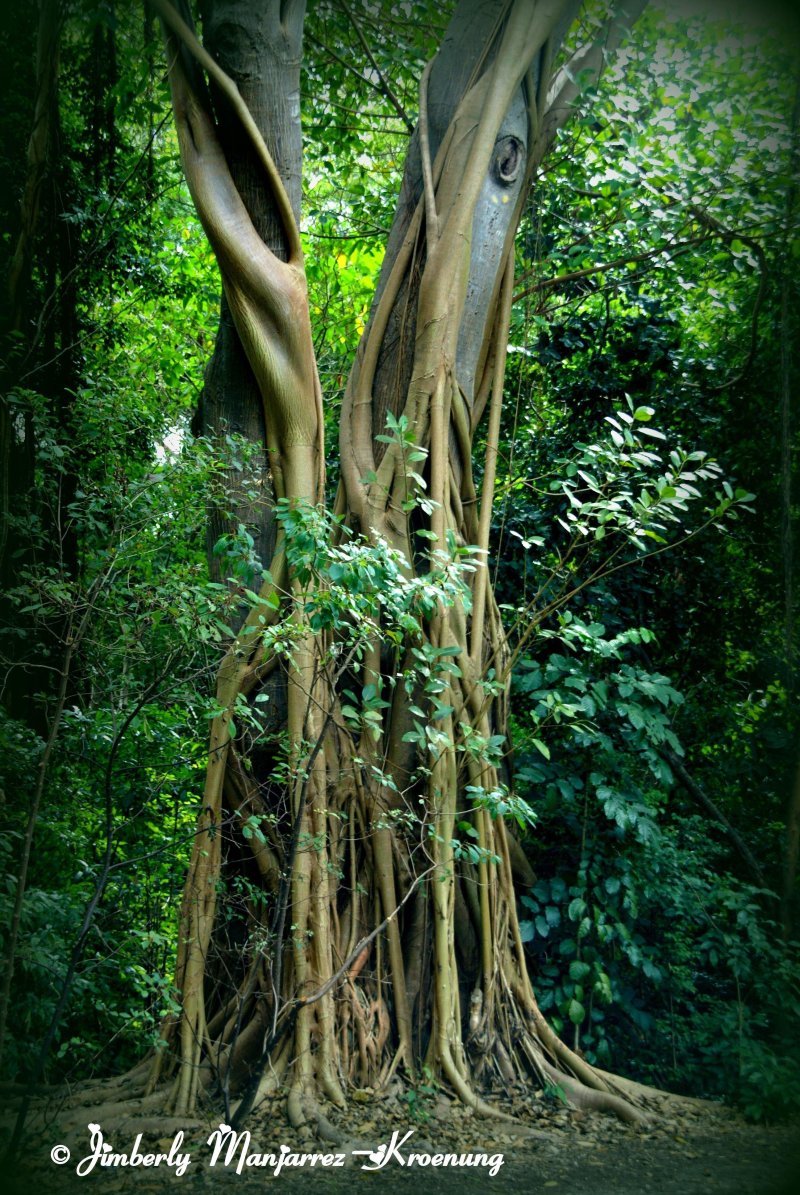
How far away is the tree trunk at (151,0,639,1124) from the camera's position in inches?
103

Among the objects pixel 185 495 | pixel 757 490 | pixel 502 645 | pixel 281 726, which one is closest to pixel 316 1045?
pixel 281 726

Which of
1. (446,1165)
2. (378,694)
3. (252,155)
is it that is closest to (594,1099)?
(446,1165)

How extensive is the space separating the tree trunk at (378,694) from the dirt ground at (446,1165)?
0.38 ft

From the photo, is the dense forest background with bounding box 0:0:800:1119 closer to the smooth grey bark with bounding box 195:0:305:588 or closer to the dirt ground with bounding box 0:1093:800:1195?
the smooth grey bark with bounding box 195:0:305:588

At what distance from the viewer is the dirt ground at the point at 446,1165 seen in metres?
2.21

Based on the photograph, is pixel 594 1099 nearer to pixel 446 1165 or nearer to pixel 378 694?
pixel 446 1165

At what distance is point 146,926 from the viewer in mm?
3312

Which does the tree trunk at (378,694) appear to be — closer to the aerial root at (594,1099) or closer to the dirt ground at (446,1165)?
the aerial root at (594,1099)

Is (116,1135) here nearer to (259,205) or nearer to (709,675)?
(259,205)

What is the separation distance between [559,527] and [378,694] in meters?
1.65

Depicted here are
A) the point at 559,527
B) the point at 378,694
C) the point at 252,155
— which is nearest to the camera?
the point at 378,694

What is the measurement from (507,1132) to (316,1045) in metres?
0.56

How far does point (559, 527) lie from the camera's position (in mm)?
4059

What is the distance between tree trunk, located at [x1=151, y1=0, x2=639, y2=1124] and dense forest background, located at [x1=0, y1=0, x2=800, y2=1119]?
17 centimetres
